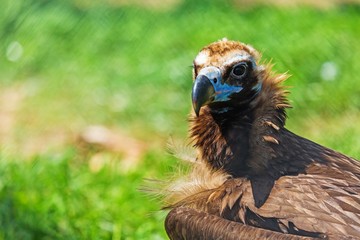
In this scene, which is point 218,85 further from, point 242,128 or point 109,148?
point 109,148

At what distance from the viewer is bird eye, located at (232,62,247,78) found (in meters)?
4.71

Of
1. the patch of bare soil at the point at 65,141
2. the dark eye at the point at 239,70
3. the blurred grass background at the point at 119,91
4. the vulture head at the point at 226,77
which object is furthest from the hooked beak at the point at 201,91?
the patch of bare soil at the point at 65,141

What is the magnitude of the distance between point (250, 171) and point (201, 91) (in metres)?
0.45

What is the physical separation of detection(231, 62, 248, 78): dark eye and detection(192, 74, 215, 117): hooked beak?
0.19 m

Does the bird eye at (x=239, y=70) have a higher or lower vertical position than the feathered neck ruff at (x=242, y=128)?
higher

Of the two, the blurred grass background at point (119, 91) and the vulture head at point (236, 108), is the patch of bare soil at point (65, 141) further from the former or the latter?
the vulture head at point (236, 108)

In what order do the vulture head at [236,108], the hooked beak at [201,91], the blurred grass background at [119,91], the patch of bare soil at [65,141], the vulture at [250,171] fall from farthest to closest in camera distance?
the patch of bare soil at [65,141] → the blurred grass background at [119,91] → the vulture head at [236,108] → the hooked beak at [201,91] → the vulture at [250,171]

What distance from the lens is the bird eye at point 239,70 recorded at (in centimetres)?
471

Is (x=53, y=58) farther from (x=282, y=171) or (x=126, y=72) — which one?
(x=282, y=171)

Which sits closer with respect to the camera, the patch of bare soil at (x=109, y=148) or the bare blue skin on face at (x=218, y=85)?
the bare blue skin on face at (x=218, y=85)

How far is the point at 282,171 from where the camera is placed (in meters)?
4.64

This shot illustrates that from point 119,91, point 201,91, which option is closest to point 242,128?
point 201,91

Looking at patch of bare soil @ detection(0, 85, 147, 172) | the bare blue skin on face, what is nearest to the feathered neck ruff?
the bare blue skin on face

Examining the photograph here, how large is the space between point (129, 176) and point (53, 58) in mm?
2902
